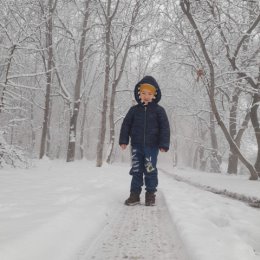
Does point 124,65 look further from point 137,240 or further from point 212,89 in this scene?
point 137,240

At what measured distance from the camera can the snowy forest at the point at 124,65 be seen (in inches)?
386

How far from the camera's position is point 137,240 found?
2922 millimetres

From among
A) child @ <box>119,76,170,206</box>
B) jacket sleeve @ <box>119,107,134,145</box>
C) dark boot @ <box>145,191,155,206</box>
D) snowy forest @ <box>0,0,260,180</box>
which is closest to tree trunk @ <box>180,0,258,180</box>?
snowy forest @ <box>0,0,260,180</box>

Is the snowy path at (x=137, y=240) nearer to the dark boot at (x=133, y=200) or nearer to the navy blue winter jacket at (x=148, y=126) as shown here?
the dark boot at (x=133, y=200)

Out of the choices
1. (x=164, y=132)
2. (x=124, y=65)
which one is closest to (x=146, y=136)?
(x=164, y=132)

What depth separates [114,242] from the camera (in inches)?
112

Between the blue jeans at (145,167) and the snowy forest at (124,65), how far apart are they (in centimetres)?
388

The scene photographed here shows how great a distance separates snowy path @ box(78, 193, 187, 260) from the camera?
2.50 m

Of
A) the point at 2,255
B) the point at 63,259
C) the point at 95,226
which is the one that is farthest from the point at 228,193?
the point at 2,255

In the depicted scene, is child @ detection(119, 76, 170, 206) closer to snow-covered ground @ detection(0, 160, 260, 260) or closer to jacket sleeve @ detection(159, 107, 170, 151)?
jacket sleeve @ detection(159, 107, 170, 151)

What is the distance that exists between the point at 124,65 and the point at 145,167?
55.5ft

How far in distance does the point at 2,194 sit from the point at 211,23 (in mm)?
7607

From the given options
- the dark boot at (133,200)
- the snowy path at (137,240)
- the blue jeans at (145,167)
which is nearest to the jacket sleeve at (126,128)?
the blue jeans at (145,167)

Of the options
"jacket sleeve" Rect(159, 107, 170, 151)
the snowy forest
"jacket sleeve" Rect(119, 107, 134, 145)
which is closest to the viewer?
"jacket sleeve" Rect(159, 107, 170, 151)
